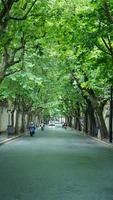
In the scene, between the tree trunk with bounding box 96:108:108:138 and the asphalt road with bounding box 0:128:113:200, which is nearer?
the asphalt road with bounding box 0:128:113:200

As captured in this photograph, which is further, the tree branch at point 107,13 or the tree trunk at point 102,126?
the tree trunk at point 102,126

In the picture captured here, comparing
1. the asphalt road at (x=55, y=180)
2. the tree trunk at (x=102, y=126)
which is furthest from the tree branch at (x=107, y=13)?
the tree trunk at (x=102, y=126)

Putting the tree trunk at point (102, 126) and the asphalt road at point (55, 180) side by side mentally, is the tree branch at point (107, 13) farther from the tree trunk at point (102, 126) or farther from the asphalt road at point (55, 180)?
the tree trunk at point (102, 126)

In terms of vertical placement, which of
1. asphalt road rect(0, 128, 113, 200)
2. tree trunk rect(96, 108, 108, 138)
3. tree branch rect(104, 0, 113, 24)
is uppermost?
tree branch rect(104, 0, 113, 24)

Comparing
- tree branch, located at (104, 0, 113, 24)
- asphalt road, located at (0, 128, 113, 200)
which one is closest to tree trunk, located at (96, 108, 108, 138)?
tree branch, located at (104, 0, 113, 24)

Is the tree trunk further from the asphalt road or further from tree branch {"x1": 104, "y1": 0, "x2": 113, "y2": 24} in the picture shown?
the asphalt road

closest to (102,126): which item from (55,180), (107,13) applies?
(107,13)

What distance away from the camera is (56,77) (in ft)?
187

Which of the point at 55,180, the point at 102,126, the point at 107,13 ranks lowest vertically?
the point at 55,180

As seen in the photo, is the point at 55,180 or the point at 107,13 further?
the point at 107,13

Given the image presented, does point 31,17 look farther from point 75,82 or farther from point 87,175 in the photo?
point 75,82

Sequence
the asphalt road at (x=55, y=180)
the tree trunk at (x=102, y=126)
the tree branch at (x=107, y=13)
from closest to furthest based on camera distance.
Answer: the asphalt road at (x=55, y=180) < the tree branch at (x=107, y=13) < the tree trunk at (x=102, y=126)

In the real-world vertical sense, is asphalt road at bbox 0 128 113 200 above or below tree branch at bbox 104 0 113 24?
below

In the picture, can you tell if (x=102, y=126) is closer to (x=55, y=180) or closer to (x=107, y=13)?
(x=107, y=13)
